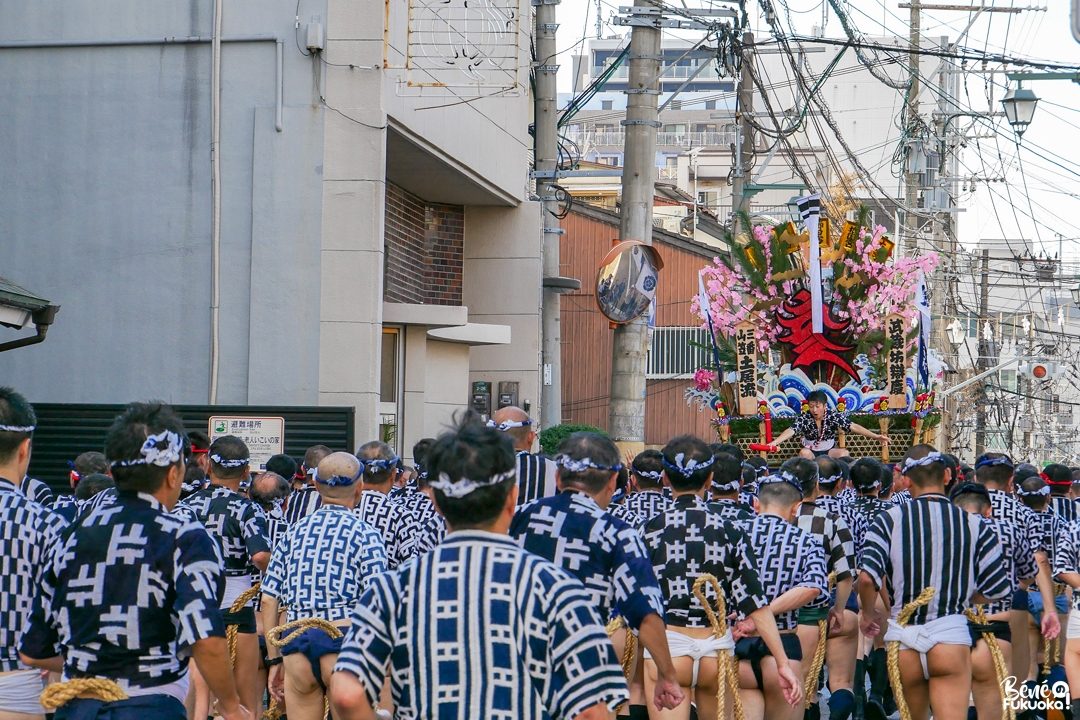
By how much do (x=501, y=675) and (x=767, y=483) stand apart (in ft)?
13.7

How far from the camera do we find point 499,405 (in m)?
20.8

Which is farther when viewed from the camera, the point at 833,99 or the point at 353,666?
the point at 833,99

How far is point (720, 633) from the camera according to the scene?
6355 millimetres

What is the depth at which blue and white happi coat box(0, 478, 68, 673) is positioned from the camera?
189 inches

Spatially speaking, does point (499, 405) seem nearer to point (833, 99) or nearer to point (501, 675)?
point (501, 675)

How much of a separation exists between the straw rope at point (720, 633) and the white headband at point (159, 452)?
276 centimetres

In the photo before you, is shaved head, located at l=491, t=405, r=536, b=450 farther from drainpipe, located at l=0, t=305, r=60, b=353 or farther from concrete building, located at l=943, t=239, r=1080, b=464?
concrete building, located at l=943, t=239, r=1080, b=464

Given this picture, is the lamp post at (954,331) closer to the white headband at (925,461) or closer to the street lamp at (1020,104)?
the street lamp at (1020,104)

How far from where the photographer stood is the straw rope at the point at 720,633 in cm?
621

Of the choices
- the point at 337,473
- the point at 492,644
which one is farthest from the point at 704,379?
the point at 492,644

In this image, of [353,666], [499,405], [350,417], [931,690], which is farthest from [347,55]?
[353,666]

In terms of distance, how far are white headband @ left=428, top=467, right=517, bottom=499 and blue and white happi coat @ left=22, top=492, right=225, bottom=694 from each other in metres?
1.27

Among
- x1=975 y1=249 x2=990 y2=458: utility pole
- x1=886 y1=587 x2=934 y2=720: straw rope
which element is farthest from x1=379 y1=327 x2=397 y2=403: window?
x1=975 y1=249 x2=990 y2=458: utility pole

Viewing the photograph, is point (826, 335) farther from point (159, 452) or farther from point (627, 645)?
point (159, 452)
